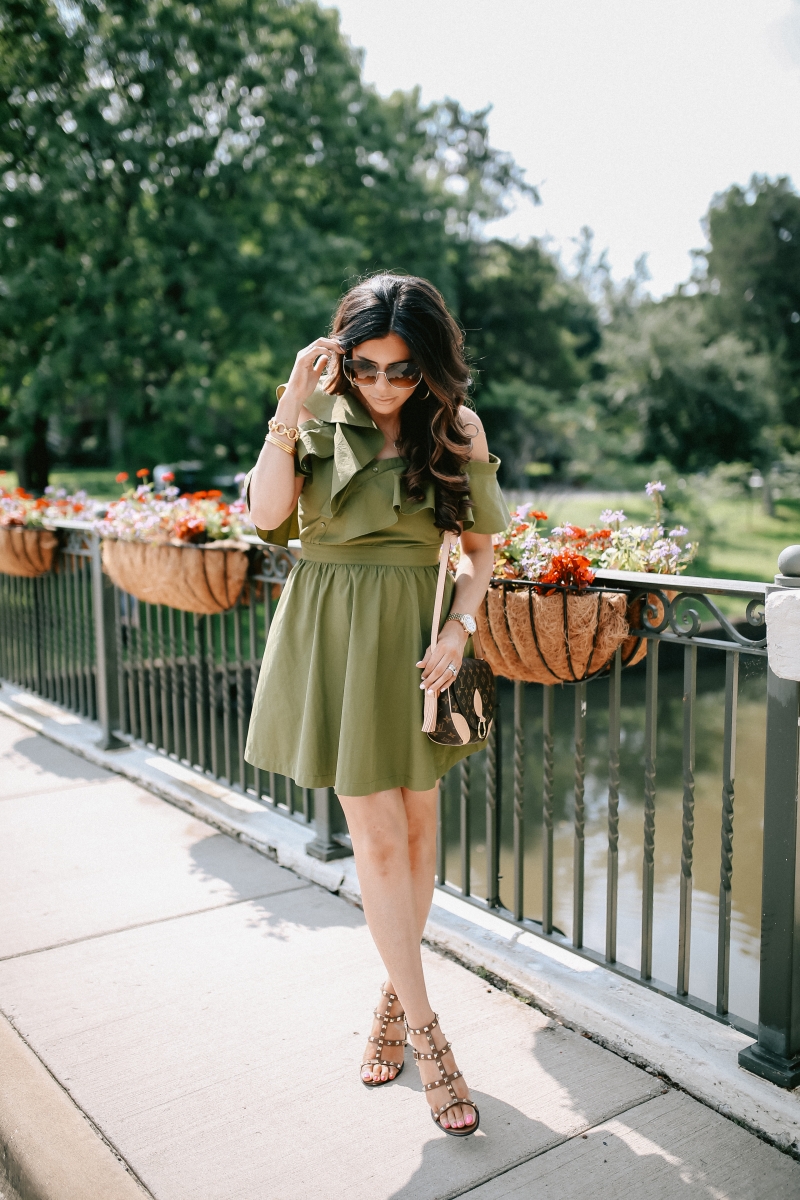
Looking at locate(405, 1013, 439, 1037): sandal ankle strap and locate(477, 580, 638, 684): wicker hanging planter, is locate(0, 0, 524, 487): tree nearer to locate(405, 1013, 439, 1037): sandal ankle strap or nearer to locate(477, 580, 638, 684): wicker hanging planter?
locate(477, 580, 638, 684): wicker hanging planter

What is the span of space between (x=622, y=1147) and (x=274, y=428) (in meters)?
1.70

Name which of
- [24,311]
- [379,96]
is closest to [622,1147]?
[24,311]

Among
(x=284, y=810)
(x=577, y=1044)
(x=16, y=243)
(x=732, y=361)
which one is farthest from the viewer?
(x=732, y=361)

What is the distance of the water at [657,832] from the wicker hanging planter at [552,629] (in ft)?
1.15

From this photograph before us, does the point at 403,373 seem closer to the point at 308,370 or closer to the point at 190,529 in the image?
the point at 308,370

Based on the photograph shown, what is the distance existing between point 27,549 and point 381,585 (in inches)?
158

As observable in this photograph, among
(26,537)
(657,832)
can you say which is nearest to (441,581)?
(26,537)

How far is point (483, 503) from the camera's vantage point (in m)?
2.21

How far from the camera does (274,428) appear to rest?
209 cm

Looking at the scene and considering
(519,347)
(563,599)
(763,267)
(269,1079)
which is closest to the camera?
(269,1079)

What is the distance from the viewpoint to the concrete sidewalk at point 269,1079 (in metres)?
1.92

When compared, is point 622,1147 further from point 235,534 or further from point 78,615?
point 78,615

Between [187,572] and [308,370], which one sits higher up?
[308,370]

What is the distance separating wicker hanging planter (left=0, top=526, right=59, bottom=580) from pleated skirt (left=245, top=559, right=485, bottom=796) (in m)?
3.76
